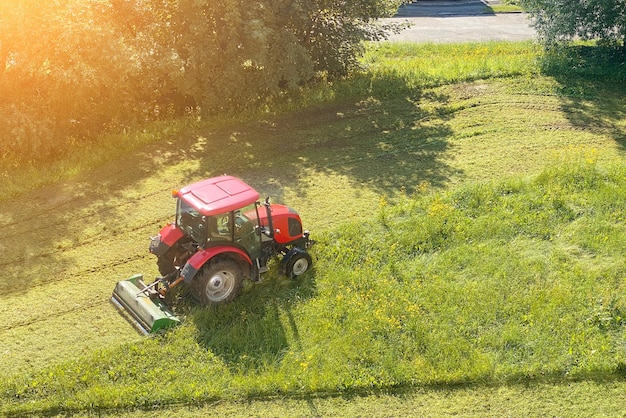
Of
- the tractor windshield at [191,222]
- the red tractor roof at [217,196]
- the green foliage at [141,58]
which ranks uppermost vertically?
the green foliage at [141,58]

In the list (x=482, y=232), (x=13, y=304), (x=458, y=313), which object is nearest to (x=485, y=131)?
(x=482, y=232)

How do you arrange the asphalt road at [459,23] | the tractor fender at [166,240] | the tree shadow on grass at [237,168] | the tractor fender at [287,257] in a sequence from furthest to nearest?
the asphalt road at [459,23]
the tree shadow on grass at [237,168]
the tractor fender at [287,257]
the tractor fender at [166,240]

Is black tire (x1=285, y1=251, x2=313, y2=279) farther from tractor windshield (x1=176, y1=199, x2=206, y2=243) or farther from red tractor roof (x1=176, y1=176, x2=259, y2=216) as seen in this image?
tractor windshield (x1=176, y1=199, x2=206, y2=243)

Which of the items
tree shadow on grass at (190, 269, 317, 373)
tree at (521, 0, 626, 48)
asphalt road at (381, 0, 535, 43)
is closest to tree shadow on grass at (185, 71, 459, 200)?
tree shadow on grass at (190, 269, 317, 373)

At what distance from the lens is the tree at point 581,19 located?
83.4 ft

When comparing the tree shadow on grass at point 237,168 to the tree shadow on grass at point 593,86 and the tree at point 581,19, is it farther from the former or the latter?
the tree at point 581,19

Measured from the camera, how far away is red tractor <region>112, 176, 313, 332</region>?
472 inches

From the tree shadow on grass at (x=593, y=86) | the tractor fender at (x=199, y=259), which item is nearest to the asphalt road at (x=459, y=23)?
the tree shadow on grass at (x=593, y=86)

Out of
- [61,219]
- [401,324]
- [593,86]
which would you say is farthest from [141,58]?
[593,86]

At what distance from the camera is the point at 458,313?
12.5 m

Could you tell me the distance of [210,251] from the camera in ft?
39.4

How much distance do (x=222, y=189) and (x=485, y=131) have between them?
468 inches

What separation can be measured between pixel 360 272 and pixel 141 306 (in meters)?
4.71

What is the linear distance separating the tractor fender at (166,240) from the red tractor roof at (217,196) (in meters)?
0.78
